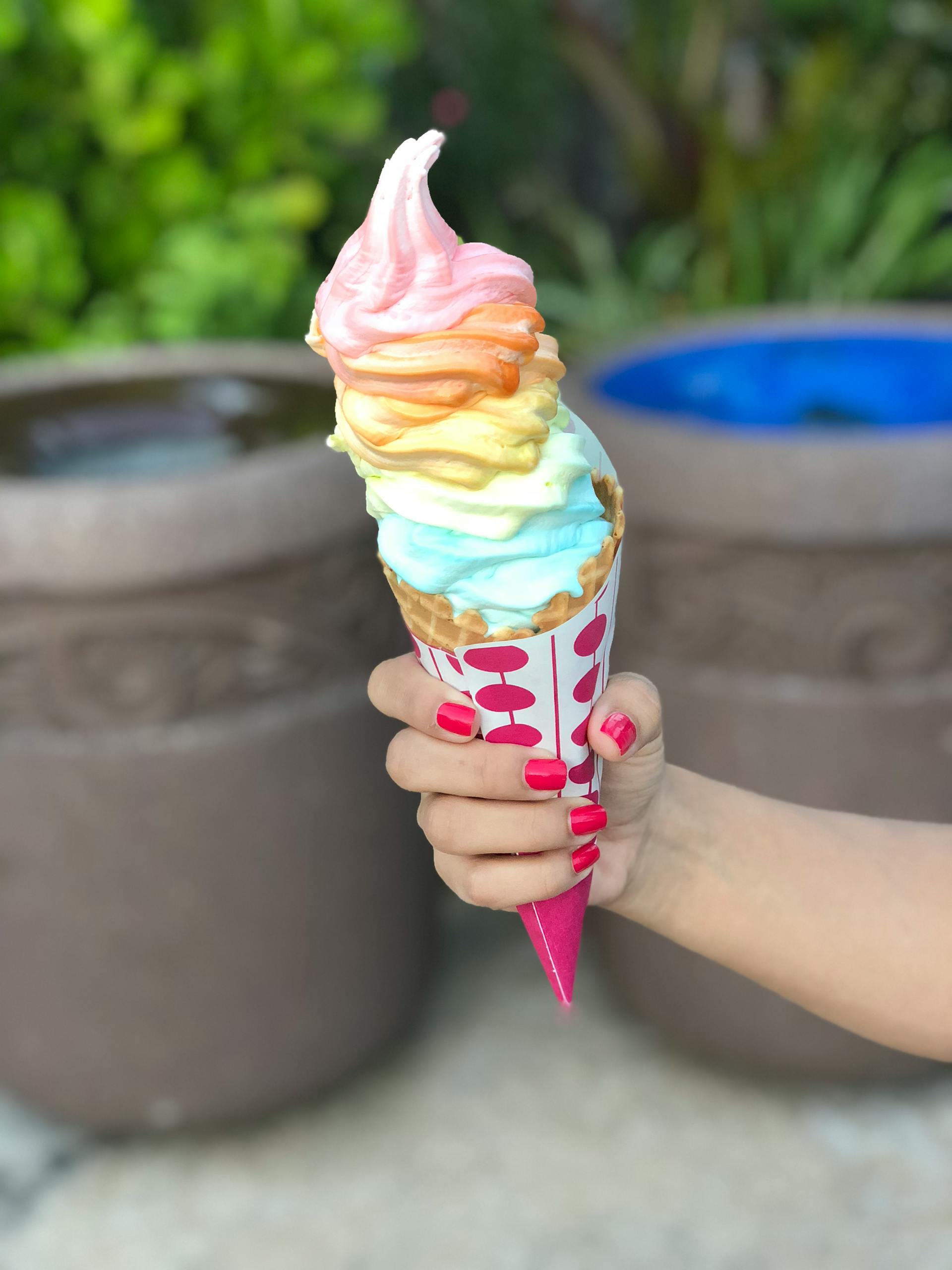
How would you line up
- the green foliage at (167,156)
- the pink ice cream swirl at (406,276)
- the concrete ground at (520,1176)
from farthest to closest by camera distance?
the green foliage at (167,156) < the concrete ground at (520,1176) < the pink ice cream swirl at (406,276)

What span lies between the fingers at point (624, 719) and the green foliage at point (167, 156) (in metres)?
2.36

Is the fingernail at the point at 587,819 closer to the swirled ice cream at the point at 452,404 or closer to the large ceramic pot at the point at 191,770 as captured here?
the swirled ice cream at the point at 452,404

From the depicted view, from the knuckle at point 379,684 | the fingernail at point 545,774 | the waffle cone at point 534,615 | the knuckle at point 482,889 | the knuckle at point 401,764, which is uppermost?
the waffle cone at point 534,615

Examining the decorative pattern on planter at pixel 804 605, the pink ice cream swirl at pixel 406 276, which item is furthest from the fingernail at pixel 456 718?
the decorative pattern on planter at pixel 804 605

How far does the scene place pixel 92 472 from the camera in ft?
7.78

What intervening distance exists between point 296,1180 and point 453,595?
1.76m

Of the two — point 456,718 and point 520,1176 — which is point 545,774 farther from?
point 520,1176

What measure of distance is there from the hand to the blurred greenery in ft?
7.61

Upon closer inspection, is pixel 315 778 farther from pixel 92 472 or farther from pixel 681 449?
pixel 681 449

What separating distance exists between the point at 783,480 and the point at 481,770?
3.80 ft

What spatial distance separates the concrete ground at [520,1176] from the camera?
7.50ft

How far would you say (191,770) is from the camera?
219 cm

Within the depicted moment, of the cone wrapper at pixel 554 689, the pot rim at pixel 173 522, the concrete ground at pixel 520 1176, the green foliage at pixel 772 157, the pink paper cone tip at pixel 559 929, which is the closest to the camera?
the cone wrapper at pixel 554 689

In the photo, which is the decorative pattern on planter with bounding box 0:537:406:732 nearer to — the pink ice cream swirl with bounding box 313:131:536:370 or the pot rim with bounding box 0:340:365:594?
the pot rim with bounding box 0:340:365:594
